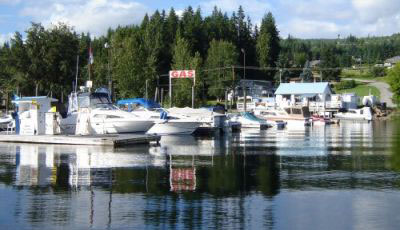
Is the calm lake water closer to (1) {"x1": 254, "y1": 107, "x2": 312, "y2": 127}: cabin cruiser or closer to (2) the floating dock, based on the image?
(2) the floating dock

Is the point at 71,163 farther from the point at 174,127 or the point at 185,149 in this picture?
the point at 174,127

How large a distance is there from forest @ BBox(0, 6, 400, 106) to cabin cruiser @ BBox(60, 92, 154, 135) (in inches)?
234

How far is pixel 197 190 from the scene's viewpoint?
20.2 m

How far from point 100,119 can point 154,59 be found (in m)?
63.4

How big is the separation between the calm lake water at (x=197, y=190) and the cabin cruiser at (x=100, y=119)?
1022cm

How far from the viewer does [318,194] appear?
19531 millimetres

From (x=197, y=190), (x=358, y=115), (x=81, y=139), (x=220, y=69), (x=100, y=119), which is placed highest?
(x=220, y=69)

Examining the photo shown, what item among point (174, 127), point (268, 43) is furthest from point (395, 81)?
point (174, 127)

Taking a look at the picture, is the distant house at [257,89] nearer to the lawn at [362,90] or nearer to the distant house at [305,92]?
the distant house at [305,92]

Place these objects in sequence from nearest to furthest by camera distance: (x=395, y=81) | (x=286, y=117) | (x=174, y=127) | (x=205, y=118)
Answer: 1. (x=174, y=127)
2. (x=205, y=118)
3. (x=286, y=117)
4. (x=395, y=81)

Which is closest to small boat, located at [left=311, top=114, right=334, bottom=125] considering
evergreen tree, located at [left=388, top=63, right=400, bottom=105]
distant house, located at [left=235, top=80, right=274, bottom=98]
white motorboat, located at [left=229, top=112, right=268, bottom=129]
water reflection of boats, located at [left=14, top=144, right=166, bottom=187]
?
white motorboat, located at [left=229, top=112, right=268, bottom=129]

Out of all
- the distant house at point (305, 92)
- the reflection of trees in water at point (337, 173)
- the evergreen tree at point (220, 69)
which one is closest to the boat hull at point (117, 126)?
the reflection of trees in water at point (337, 173)

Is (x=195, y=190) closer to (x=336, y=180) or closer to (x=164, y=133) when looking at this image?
(x=336, y=180)

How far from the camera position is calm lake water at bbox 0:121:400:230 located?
51.4 ft
